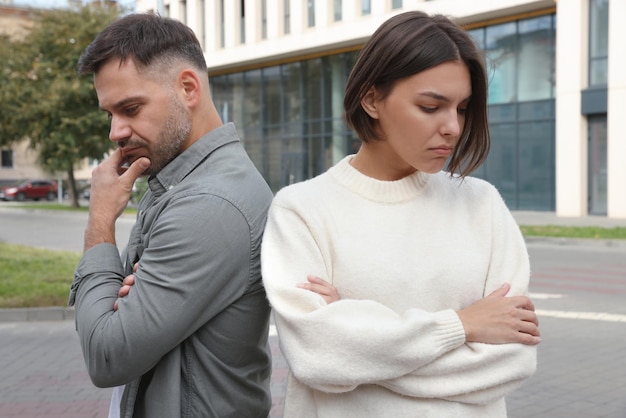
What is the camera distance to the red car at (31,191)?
5216 cm

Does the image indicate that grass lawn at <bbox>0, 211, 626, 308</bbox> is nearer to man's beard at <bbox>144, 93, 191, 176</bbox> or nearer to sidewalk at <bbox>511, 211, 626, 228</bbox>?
sidewalk at <bbox>511, 211, 626, 228</bbox>

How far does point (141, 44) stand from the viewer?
1.92 metres

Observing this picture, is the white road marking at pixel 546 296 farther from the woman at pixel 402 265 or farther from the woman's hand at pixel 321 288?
the woman's hand at pixel 321 288

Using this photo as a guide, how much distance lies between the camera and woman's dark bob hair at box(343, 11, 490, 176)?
5.83 ft

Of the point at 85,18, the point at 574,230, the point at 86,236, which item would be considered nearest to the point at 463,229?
the point at 86,236

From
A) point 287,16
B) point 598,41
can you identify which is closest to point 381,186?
point 598,41

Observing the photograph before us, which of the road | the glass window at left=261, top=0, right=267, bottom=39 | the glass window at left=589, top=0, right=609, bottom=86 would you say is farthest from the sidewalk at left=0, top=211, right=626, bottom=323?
the glass window at left=261, top=0, right=267, bottom=39

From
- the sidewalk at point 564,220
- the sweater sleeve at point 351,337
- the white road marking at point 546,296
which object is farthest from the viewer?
the sidewalk at point 564,220

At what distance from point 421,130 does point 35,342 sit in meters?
6.89

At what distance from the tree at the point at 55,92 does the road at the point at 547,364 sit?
27.2m

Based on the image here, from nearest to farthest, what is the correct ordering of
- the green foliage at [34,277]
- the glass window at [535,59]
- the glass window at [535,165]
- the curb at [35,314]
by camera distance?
Result: the curb at [35,314] → the green foliage at [34,277] → the glass window at [535,165] → the glass window at [535,59]

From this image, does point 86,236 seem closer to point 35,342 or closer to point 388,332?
point 388,332

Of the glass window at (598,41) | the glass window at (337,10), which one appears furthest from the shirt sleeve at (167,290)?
the glass window at (337,10)

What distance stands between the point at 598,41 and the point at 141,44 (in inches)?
1013
